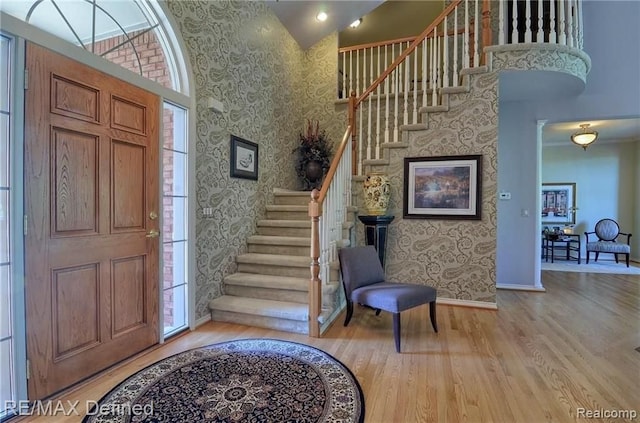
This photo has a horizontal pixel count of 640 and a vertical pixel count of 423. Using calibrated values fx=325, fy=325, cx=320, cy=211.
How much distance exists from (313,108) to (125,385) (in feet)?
14.9

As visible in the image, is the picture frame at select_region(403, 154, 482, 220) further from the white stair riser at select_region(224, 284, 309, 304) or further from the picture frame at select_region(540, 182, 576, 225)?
the picture frame at select_region(540, 182, 576, 225)

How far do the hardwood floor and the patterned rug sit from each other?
13cm

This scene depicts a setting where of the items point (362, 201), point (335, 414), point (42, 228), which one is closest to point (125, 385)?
point (42, 228)

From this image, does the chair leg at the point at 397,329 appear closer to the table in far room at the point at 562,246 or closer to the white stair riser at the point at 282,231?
the white stair riser at the point at 282,231

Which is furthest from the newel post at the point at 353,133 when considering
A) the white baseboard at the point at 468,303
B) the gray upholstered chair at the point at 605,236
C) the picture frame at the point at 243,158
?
the gray upholstered chair at the point at 605,236

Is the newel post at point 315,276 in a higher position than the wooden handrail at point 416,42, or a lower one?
lower

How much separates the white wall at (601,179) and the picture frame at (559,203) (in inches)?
3.8

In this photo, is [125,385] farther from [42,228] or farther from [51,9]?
[51,9]

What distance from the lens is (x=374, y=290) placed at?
2.90 m

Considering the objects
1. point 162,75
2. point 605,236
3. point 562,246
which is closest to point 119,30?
point 162,75

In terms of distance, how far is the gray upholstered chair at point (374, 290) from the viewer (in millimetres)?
2676

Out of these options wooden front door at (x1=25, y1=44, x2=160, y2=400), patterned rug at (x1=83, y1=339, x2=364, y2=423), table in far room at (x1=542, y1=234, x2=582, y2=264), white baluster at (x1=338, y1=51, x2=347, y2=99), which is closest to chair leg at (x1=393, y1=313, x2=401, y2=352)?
patterned rug at (x1=83, y1=339, x2=364, y2=423)

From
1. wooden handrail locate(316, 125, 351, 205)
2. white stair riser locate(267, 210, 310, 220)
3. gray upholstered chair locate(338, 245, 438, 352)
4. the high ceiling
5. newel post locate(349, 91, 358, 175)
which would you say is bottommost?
gray upholstered chair locate(338, 245, 438, 352)

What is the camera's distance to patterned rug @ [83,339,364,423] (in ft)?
5.83
